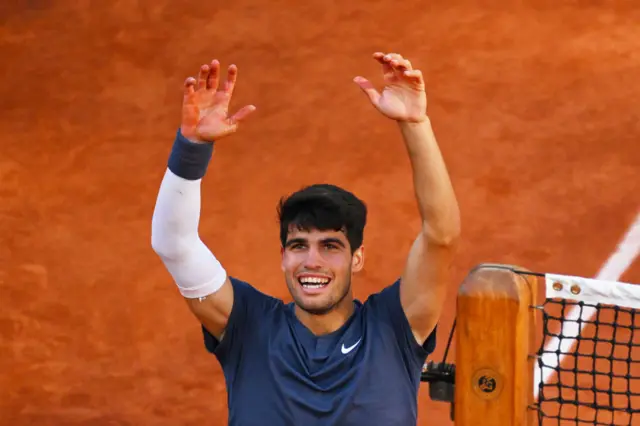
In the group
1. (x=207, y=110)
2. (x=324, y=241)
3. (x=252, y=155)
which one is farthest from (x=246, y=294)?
(x=252, y=155)

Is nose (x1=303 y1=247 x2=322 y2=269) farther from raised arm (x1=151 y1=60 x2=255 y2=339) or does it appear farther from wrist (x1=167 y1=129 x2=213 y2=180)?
wrist (x1=167 y1=129 x2=213 y2=180)

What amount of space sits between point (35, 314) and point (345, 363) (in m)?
5.32

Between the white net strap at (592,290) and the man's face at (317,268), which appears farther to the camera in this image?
the man's face at (317,268)

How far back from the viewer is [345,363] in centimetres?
385

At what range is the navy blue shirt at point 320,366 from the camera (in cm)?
375

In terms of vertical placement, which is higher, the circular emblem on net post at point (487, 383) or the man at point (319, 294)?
the man at point (319, 294)

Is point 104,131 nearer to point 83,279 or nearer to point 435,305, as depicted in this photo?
point 83,279

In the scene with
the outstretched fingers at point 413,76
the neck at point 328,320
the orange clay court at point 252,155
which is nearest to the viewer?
the outstretched fingers at point 413,76

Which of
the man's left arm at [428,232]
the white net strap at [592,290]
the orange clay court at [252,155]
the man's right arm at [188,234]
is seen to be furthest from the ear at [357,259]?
the orange clay court at [252,155]

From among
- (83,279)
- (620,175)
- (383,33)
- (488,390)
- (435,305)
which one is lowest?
(488,390)

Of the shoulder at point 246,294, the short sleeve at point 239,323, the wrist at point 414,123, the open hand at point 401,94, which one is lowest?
the short sleeve at point 239,323

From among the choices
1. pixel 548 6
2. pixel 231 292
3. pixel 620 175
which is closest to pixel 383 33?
pixel 548 6

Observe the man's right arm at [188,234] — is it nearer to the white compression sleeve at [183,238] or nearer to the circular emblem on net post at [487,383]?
the white compression sleeve at [183,238]

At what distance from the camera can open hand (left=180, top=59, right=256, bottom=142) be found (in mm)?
3811
